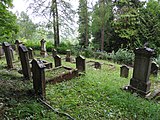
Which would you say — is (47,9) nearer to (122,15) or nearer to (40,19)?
(40,19)

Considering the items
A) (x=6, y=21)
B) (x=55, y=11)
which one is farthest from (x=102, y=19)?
(x=6, y=21)

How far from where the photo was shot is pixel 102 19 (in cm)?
1806

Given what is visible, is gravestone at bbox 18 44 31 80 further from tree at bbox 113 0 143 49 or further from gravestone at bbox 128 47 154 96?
tree at bbox 113 0 143 49

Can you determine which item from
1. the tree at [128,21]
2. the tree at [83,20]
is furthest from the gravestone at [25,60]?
the tree at [83,20]

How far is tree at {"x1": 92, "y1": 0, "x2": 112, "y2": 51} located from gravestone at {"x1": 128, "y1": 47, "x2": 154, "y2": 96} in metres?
13.2

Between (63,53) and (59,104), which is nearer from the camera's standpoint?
(59,104)

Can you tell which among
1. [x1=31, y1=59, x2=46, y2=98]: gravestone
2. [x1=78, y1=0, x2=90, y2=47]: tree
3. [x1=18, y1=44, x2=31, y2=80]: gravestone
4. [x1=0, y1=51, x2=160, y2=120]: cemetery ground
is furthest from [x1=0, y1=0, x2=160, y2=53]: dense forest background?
[x1=31, y1=59, x2=46, y2=98]: gravestone

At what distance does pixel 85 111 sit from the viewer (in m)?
3.66

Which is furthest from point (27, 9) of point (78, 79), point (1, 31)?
point (78, 79)

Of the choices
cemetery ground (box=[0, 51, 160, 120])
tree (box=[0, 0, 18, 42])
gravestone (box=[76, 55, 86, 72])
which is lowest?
cemetery ground (box=[0, 51, 160, 120])

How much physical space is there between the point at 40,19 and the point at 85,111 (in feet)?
49.7

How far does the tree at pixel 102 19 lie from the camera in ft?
57.7

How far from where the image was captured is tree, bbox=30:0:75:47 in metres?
16.1

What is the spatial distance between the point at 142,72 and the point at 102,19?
13.7m
